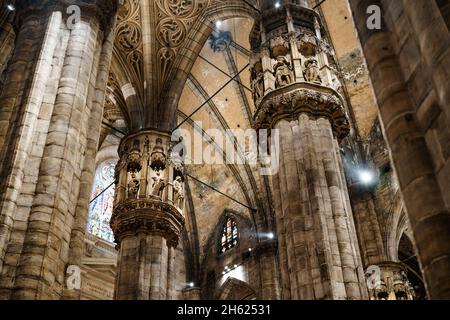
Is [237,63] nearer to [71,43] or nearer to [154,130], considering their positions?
[154,130]

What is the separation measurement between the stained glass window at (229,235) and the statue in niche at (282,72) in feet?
37.3

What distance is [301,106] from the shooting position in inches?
407

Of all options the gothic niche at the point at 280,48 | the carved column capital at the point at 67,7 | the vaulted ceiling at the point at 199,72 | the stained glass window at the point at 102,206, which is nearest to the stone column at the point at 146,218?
the vaulted ceiling at the point at 199,72

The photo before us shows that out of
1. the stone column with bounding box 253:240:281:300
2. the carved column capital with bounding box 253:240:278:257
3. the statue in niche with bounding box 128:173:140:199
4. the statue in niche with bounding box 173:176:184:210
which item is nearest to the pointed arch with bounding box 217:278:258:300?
the stone column with bounding box 253:240:281:300

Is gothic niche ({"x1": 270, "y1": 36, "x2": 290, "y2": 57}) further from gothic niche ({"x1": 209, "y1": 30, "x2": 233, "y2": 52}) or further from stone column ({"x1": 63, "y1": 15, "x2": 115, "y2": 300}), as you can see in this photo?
gothic niche ({"x1": 209, "y1": 30, "x2": 233, "y2": 52})

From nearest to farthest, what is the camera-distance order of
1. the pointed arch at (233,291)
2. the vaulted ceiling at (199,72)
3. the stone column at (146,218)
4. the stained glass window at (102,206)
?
the stone column at (146,218) → the vaulted ceiling at (199,72) → the pointed arch at (233,291) → the stained glass window at (102,206)

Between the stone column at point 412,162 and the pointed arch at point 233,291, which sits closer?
the stone column at point 412,162

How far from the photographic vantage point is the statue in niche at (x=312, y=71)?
35.4 ft

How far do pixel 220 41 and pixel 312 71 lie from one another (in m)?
7.99

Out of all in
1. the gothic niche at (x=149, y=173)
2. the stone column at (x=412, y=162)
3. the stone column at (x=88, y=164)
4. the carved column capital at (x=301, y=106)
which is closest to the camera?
the stone column at (x=412, y=162)

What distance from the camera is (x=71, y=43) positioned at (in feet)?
27.7

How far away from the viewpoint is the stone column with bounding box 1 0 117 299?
615 centimetres

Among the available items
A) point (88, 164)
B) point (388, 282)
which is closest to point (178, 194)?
point (388, 282)

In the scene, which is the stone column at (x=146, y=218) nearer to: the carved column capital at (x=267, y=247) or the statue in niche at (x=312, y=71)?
the carved column capital at (x=267, y=247)
